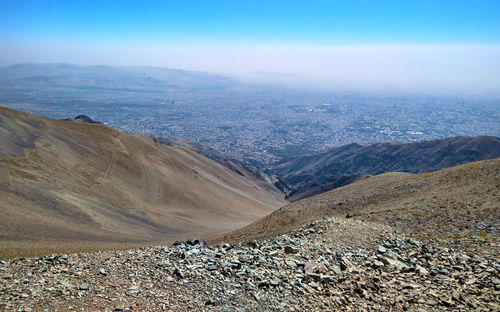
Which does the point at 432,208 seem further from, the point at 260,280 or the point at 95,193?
the point at 95,193

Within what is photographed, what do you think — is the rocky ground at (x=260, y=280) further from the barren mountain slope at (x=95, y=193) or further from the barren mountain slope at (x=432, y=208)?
the barren mountain slope at (x=95, y=193)

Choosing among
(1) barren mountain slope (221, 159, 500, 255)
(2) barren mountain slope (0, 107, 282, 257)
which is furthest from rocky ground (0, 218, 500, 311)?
(2) barren mountain slope (0, 107, 282, 257)

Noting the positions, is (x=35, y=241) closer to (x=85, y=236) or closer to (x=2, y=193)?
(x=85, y=236)

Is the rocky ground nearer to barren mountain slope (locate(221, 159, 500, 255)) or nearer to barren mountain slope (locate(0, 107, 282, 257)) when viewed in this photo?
barren mountain slope (locate(221, 159, 500, 255))

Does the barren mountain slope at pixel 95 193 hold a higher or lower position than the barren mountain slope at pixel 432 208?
lower

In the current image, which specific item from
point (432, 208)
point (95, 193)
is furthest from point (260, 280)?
point (95, 193)

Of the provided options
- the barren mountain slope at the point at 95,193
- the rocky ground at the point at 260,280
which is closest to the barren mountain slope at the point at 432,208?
the rocky ground at the point at 260,280
